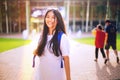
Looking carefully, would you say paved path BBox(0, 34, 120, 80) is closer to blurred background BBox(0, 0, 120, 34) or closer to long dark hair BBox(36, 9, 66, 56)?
blurred background BBox(0, 0, 120, 34)

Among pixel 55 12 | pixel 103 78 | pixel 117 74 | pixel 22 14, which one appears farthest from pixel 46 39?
pixel 22 14

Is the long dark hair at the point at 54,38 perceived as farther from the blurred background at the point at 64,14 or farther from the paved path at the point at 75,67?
the blurred background at the point at 64,14

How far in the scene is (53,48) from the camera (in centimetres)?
190

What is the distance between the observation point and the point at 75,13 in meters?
10.3

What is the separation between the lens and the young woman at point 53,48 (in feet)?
6.22

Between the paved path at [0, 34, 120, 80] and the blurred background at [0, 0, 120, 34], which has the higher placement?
the blurred background at [0, 0, 120, 34]

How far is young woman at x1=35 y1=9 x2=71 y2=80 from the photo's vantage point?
190 cm

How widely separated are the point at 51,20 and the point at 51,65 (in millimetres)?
314

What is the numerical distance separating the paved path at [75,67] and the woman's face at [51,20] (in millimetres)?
1898

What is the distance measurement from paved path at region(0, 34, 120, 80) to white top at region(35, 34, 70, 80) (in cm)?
182

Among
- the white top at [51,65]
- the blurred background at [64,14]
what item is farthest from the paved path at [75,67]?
the white top at [51,65]

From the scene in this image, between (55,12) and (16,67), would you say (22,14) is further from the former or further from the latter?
(55,12)

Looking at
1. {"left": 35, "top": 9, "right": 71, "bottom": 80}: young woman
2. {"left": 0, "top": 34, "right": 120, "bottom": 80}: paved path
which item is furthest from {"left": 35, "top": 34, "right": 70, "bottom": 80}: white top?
{"left": 0, "top": 34, "right": 120, "bottom": 80}: paved path

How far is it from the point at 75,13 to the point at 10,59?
497 cm
